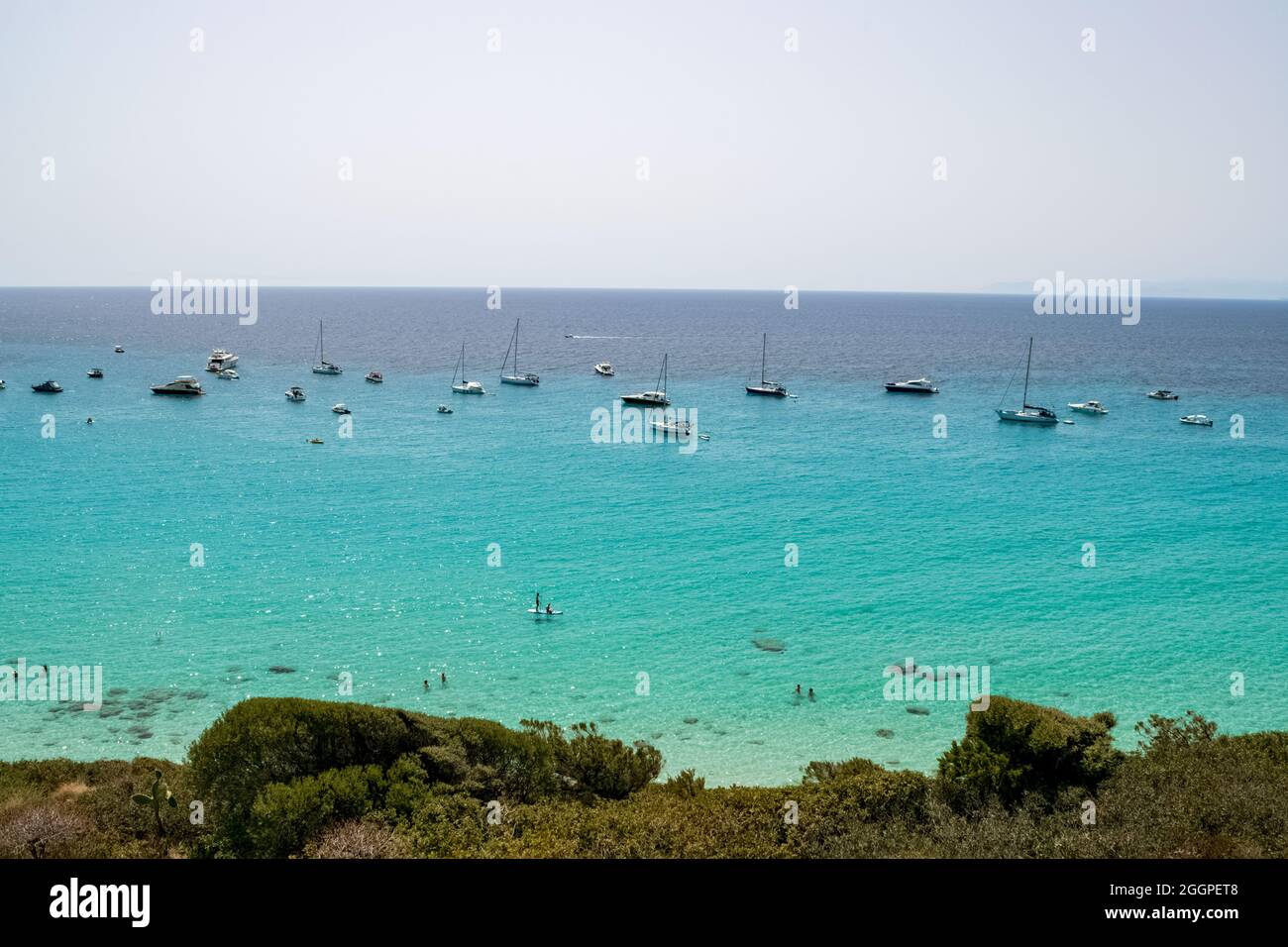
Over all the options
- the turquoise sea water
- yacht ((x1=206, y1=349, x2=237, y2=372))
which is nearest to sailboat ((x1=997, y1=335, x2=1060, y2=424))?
the turquoise sea water

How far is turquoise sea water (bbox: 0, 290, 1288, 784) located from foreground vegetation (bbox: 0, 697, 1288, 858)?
9.34 meters

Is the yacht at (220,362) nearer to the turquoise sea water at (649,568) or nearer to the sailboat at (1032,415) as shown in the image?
the turquoise sea water at (649,568)

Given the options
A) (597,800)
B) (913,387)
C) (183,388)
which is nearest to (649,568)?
(597,800)

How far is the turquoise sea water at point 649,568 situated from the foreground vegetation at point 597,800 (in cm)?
934

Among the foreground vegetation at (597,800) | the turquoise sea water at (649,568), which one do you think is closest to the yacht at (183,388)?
the turquoise sea water at (649,568)

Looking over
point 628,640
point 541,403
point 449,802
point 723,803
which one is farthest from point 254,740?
point 541,403

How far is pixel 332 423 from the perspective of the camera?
86875 millimetres

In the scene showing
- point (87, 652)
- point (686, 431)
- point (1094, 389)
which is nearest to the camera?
point (87, 652)

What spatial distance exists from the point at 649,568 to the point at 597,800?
91.3 feet

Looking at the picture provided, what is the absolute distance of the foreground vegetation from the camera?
16.7 m

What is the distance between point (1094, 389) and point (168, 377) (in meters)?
125

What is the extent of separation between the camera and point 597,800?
20.2 meters
